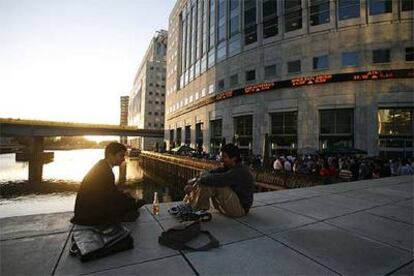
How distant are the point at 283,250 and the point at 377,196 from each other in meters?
6.15

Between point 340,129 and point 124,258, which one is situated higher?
point 340,129

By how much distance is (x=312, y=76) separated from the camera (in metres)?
25.6

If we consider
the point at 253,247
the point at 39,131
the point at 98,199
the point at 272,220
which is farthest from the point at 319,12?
the point at 39,131

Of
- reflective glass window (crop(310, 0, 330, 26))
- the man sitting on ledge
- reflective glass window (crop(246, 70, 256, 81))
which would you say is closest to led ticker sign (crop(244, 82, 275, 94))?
reflective glass window (crop(246, 70, 256, 81))

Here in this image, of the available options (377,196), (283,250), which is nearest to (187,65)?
(377,196)

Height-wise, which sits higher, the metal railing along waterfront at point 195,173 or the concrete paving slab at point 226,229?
the concrete paving slab at point 226,229

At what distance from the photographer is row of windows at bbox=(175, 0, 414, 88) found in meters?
25.0

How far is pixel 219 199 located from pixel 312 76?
80.9 feet

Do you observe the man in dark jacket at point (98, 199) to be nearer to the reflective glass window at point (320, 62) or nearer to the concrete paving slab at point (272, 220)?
the concrete paving slab at point (272, 220)

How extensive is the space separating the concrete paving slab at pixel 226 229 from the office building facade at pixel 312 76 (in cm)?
2211

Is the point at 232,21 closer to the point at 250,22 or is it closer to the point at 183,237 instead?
the point at 250,22

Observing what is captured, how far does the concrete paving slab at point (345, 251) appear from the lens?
3.04 m

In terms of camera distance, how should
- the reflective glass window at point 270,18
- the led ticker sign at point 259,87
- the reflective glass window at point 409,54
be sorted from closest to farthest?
1. the reflective glass window at point 409,54
2. the led ticker sign at point 259,87
3. the reflective glass window at point 270,18

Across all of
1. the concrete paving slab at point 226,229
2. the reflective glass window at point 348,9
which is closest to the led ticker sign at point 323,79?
the reflective glass window at point 348,9
